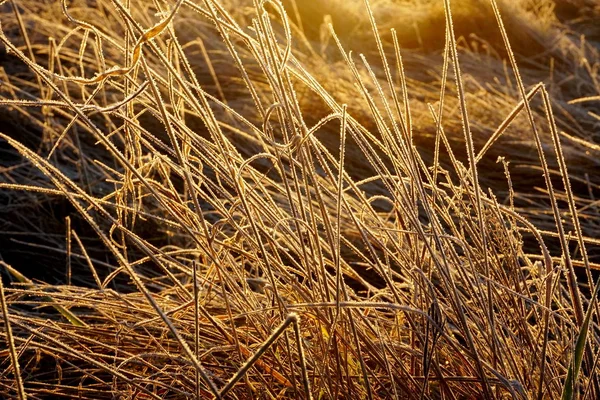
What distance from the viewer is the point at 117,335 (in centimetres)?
82

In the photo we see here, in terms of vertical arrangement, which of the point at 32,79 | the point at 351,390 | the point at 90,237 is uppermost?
the point at 351,390

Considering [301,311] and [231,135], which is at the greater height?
[301,311]

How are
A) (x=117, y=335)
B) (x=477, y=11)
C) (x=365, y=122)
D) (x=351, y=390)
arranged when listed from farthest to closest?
(x=477, y=11), (x=365, y=122), (x=117, y=335), (x=351, y=390)

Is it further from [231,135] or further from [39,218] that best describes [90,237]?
[231,135]

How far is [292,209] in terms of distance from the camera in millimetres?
683

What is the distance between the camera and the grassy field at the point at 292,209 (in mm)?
644

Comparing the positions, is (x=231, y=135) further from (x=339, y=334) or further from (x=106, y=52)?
(x=339, y=334)

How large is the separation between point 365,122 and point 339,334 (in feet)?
6.11

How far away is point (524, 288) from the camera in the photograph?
2.64 feet

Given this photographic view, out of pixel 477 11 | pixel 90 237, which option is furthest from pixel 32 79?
pixel 477 11

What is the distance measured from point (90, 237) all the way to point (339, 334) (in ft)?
4.20

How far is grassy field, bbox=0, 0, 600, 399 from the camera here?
64 centimetres

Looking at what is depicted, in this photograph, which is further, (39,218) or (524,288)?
Result: (39,218)

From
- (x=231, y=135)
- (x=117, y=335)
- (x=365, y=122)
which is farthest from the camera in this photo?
(x=365, y=122)
